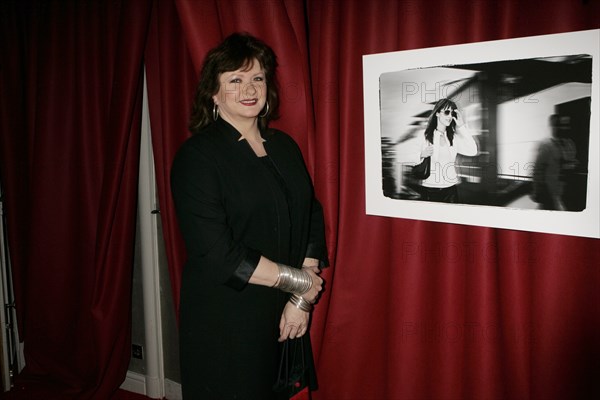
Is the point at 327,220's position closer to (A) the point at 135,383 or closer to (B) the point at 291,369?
(B) the point at 291,369

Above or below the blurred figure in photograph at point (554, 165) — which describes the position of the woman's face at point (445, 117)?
above

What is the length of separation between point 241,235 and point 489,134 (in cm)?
72

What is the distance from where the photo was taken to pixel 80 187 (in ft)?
6.64

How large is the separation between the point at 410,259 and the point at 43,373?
6.43 ft

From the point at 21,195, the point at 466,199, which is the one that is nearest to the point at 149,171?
the point at 21,195

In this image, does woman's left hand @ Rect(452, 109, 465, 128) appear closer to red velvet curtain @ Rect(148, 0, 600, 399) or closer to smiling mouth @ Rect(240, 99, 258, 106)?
red velvet curtain @ Rect(148, 0, 600, 399)

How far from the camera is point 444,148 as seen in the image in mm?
1226

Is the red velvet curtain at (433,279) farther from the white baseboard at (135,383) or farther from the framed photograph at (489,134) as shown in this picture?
the white baseboard at (135,383)

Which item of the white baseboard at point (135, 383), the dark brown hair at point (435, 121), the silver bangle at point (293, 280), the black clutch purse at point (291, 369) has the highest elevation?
the dark brown hair at point (435, 121)

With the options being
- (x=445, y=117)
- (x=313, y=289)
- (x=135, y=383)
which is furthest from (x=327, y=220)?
(x=135, y=383)

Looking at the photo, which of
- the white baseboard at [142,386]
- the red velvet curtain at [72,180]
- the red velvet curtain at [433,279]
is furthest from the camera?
the white baseboard at [142,386]

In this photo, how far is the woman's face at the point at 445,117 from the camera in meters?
1.20

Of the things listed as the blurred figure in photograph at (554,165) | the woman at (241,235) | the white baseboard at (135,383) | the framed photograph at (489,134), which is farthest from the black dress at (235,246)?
the white baseboard at (135,383)

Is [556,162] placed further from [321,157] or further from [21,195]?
[21,195]
